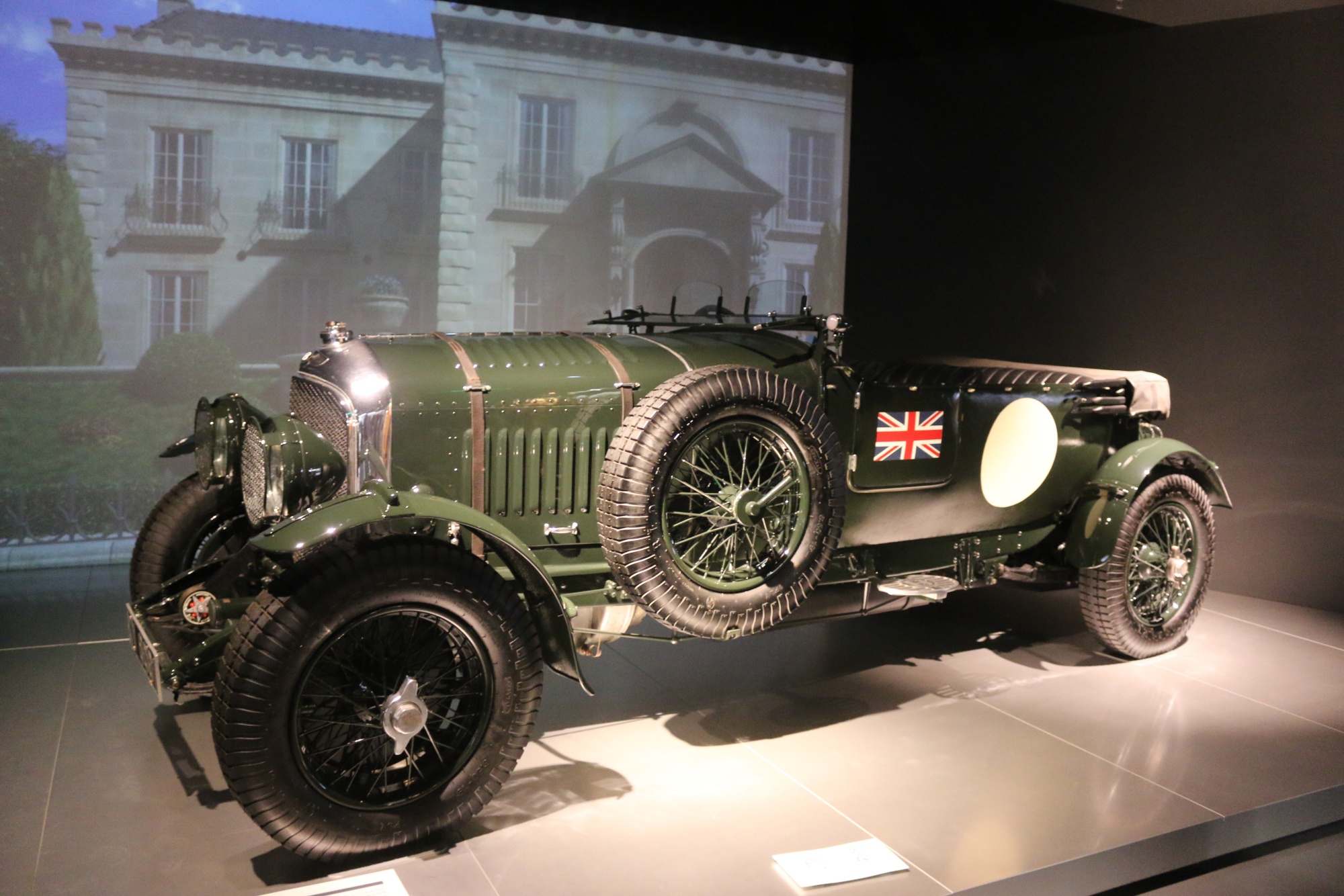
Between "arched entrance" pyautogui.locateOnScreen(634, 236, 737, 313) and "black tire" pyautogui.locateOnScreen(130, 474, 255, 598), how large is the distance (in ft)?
12.3

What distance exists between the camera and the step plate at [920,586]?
13.5ft

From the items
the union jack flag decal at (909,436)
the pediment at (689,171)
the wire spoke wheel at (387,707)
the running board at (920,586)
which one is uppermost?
the pediment at (689,171)

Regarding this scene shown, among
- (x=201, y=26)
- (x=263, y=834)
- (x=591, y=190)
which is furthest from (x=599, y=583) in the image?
(x=201, y=26)

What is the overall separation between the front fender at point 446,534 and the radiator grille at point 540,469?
0.19 m

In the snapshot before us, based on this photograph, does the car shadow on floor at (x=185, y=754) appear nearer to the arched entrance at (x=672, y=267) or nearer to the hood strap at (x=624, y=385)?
the hood strap at (x=624, y=385)

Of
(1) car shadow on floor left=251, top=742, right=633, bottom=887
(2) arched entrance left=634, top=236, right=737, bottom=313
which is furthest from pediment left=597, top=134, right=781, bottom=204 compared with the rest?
(1) car shadow on floor left=251, top=742, right=633, bottom=887

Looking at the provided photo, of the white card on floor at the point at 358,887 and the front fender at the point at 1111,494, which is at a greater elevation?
the front fender at the point at 1111,494

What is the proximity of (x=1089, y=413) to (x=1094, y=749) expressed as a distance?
5.34ft

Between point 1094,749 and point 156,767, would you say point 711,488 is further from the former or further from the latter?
point 156,767

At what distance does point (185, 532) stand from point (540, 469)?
1.57m

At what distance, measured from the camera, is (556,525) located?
12.0 ft

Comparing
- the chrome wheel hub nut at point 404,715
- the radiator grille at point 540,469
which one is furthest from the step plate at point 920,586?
the chrome wheel hub nut at point 404,715

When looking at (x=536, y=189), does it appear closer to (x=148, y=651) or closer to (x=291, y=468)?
(x=291, y=468)

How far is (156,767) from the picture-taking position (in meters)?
3.46
